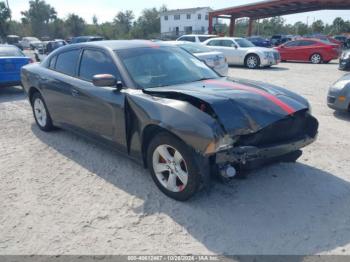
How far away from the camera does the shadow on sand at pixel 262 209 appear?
9.48 feet

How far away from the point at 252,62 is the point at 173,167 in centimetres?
1339

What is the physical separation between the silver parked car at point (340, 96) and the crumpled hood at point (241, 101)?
3061 mm

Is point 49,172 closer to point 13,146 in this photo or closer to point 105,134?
point 105,134

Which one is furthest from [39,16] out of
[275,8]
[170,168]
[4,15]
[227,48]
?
[170,168]

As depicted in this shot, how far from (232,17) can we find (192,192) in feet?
105

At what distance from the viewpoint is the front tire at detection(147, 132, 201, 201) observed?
326 centimetres

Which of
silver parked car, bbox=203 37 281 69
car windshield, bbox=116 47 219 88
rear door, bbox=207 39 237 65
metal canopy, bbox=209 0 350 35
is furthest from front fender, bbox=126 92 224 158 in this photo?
metal canopy, bbox=209 0 350 35

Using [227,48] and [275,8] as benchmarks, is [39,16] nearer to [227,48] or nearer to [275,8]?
[275,8]

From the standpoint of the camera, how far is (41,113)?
5.97 m

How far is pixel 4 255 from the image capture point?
2824 millimetres

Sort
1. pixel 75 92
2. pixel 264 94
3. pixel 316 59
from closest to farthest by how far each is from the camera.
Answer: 1. pixel 264 94
2. pixel 75 92
3. pixel 316 59

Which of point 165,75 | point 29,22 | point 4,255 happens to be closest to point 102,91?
point 165,75

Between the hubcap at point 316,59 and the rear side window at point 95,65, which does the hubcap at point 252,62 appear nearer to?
the hubcap at point 316,59

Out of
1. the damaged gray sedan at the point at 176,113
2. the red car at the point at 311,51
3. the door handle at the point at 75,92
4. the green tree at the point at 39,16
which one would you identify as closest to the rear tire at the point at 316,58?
the red car at the point at 311,51
